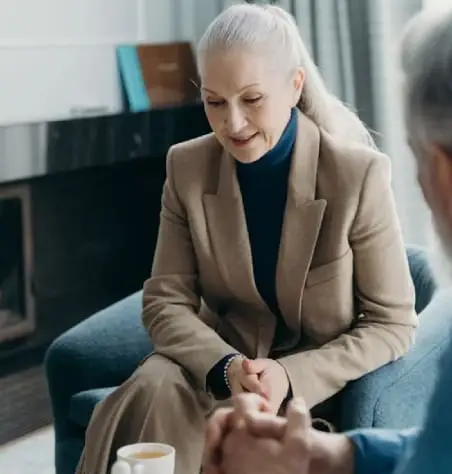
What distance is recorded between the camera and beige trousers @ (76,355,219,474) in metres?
1.93

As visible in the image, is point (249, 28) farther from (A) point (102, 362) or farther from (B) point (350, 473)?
(B) point (350, 473)

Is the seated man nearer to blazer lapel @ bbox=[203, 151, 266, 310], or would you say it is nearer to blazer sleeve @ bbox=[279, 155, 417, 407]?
blazer sleeve @ bbox=[279, 155, 417, 407]

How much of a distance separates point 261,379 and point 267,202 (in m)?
0.36

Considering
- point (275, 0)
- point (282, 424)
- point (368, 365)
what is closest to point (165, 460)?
point (282, 424)

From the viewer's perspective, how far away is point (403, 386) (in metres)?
1.96

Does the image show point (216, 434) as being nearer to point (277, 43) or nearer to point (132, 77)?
point (277, 43)

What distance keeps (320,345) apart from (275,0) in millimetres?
1658

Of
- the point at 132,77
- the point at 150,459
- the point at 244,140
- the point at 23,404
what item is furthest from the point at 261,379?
the point at 132,77

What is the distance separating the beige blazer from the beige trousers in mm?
61

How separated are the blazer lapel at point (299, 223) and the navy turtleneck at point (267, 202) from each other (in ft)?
0.07

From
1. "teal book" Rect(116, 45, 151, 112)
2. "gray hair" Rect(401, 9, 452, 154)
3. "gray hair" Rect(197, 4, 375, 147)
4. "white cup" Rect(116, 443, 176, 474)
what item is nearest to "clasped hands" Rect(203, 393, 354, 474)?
"white cup" Rect(116, 443, 176, 474)

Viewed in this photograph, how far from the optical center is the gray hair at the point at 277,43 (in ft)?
6.45

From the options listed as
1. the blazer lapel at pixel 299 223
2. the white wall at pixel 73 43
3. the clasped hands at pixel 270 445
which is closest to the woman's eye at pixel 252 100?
the blazer lapel at pixel 299 223

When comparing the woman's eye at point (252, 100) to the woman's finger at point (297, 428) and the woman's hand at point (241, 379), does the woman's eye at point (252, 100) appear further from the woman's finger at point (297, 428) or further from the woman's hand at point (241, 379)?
the woman's finger at point (297, 428)
